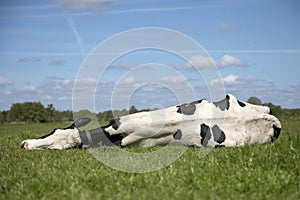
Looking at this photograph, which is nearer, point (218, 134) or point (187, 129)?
point (218, 134)

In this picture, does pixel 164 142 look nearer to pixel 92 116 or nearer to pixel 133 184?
pixel 92 116

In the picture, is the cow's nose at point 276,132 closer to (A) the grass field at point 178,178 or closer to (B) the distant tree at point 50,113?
(A) the grass field at point 178,178

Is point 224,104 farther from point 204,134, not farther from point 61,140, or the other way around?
point 61,140

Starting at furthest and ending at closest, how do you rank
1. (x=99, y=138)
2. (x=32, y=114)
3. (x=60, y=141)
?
(x=32, y=114), (x=60, y=141), (x=99, y=138)

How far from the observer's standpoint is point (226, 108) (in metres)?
10.0

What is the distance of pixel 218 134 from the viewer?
985cm

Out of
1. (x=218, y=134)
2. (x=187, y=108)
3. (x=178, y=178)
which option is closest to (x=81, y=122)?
(x=187, y=108)

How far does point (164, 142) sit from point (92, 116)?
5.67 feet

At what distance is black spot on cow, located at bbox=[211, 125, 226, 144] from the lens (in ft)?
32.0

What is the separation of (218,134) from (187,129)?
2.15 ft

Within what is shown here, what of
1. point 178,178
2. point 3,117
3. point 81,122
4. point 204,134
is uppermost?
point 3,117

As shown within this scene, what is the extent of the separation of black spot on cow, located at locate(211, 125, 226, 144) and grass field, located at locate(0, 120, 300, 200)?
1631 mm

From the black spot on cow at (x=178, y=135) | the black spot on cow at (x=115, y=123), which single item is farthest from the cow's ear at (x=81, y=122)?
the black spot on cow at (x=178, y=135)

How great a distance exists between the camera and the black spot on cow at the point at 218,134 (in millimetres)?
9750
